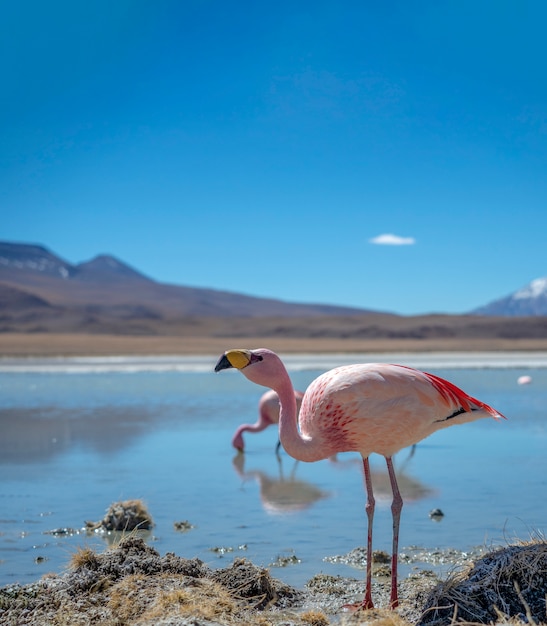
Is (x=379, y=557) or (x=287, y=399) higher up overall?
(x=287, y=399)

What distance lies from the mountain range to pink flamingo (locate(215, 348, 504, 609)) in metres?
65.6

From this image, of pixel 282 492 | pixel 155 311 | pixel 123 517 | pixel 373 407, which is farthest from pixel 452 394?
pixel 155 311

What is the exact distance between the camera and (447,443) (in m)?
11.2

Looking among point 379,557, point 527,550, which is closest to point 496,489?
point 379,557

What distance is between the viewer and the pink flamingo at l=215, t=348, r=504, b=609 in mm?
5004

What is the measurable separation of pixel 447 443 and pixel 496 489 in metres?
3.38

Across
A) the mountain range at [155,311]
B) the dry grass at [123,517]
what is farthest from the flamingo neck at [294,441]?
the mountain range at [155,311]

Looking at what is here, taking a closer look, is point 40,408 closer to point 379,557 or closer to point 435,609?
point 379,557

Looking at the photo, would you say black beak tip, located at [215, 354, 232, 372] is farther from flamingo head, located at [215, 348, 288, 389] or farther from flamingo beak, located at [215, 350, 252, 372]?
flamingo head, located at [215, 348, 288, 389]

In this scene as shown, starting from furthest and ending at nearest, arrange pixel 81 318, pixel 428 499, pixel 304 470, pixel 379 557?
pixel 81 318 → pixel 304 470 → pixel 428 499 → pixel 379 557

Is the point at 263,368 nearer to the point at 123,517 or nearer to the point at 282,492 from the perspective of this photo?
the point at 123,517

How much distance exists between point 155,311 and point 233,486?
423 feet

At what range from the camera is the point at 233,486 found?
844cm

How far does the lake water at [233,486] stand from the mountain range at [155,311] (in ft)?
192
